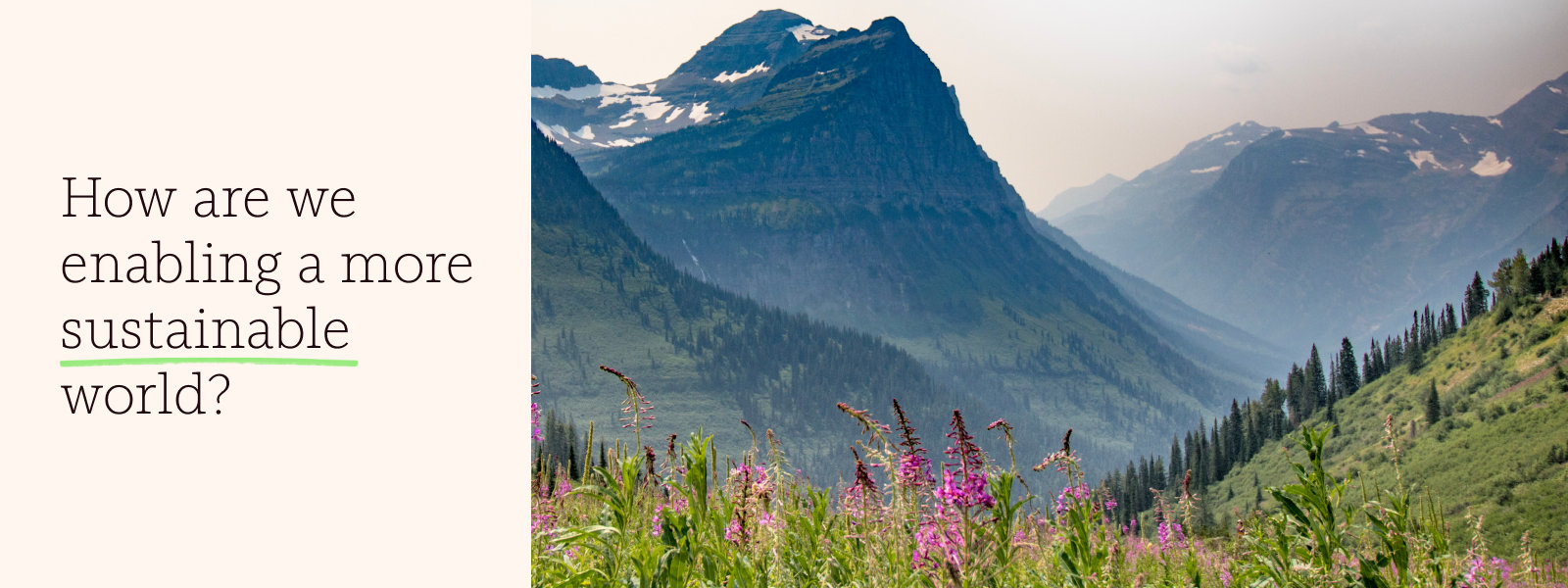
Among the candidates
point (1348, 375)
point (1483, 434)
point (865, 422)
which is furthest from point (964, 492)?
point (1348, 375)

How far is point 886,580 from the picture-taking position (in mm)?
4023

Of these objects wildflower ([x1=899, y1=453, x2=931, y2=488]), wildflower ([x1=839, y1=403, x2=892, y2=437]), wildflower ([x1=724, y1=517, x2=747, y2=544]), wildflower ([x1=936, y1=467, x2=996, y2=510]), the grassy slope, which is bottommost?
the grassy slope

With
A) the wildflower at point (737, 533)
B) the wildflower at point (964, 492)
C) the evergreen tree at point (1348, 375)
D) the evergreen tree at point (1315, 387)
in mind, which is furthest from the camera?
the evergreen tree at point (1348, 375)

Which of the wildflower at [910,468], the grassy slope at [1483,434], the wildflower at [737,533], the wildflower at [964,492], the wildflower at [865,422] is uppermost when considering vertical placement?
the wildflower at [865,422]

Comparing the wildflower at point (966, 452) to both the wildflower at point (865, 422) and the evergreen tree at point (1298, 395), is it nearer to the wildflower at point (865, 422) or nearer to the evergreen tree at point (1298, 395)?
the wildflower at point (865, 422)

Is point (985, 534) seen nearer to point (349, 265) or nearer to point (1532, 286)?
point (349, 265)

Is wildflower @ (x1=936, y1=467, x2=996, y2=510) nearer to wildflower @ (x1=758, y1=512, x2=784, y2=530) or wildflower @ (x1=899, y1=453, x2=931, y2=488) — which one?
wildflower @ (x1=899, y1=453, x2=931, y2=488)

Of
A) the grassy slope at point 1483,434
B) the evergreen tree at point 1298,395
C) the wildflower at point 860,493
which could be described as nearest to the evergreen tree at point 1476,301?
the grassy slope at point 1483,434

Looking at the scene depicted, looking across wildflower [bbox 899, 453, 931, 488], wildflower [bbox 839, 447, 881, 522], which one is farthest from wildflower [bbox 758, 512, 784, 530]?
wildflower [bbox 899, 453, 931, 488]

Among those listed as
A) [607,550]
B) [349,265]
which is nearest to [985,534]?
[607,550]

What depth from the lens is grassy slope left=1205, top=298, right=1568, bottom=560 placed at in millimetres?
107938

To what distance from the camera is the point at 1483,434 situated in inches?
5492

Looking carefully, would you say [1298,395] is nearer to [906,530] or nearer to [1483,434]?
[1483,434]

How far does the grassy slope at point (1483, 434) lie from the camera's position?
107938 mm
